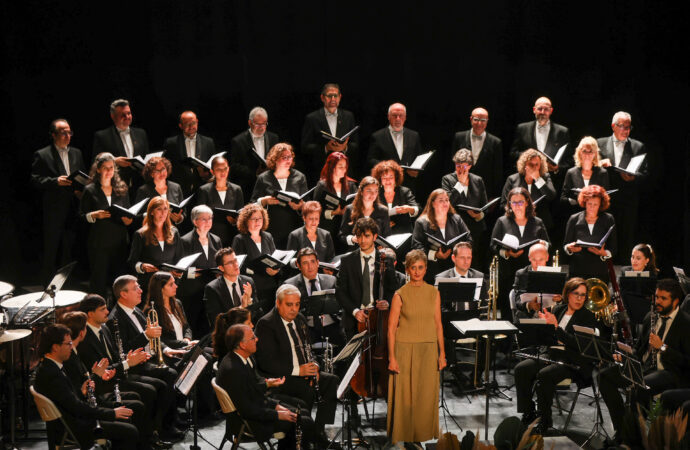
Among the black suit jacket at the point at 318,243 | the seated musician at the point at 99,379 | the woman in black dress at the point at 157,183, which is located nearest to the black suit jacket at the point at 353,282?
the black suit jacket at the point at 318,243

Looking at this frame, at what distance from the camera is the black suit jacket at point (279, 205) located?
28.4ft

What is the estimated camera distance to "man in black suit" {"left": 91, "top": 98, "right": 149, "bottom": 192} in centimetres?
887

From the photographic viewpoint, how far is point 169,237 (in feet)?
25.8

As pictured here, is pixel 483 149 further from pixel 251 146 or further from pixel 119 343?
pixel 119 343

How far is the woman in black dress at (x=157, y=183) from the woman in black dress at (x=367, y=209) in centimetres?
171

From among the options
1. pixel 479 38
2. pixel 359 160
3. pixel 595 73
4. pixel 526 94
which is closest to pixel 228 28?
pixel 359 160

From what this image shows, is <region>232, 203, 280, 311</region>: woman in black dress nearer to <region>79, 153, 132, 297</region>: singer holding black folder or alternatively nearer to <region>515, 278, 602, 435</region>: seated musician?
<region>79, 153, 132, 297</region>: singer holding black folder

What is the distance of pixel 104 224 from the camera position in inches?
324

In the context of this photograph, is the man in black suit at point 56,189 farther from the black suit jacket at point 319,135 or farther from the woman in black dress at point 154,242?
the black suit jacket at point 319,135

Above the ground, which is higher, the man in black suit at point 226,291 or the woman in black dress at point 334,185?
the woman in black dress at point 334,185

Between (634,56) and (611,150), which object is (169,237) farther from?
(634,56)

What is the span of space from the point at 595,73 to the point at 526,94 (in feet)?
2.84

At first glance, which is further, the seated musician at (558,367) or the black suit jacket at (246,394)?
the seated musician at (558,367)

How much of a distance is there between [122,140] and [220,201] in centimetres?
133
